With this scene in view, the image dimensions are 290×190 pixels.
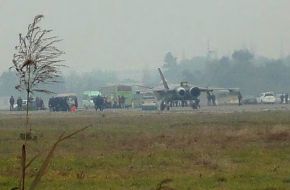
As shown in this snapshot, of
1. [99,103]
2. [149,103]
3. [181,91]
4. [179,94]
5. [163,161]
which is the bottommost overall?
[163,161]

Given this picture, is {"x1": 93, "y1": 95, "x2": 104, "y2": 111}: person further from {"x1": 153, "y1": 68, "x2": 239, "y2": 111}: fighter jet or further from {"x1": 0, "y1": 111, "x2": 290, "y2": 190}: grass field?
{"x1": 0, "y1": 111, "x2": 290, "y2": 190}: grass field

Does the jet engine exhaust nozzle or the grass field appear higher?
the jet engine exhaust nozzle

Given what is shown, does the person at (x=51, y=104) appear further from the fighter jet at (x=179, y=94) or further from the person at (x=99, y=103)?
the fighter jet at (x=179, y=94)

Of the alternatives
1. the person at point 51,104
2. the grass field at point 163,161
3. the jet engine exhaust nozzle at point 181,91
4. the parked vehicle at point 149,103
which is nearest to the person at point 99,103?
the person at point 51,104

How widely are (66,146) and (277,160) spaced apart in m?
8.71

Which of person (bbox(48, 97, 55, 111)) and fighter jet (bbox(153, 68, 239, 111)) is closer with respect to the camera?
fighter jet (bbox(153, 68, 239, 111))

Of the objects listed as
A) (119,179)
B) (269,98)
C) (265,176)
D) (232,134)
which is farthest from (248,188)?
(269,98)

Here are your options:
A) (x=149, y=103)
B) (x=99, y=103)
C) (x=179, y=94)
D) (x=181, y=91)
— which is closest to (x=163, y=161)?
(x=181, y=91)

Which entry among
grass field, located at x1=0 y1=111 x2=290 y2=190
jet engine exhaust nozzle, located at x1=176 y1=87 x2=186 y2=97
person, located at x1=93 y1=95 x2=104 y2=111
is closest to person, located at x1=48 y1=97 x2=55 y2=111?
person, located at x1=93 y1=95 x2=104 y2=111

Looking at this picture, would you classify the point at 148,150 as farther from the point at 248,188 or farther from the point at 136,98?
the point at 136,98

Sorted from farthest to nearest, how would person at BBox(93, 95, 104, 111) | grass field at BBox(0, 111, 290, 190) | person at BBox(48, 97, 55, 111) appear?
person at BBox(48, 97, 55, 111) < person at BBox(93, 95, 104, 111) < grass field at BBox(0, 111, 290, 190)

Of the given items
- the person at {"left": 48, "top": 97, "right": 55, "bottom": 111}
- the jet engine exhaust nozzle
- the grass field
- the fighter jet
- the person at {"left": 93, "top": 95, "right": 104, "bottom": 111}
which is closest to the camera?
the grass field

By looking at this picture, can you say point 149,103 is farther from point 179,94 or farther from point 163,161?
point 163,161

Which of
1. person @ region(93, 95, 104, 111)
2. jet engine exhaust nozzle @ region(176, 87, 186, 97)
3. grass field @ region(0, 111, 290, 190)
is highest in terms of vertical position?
jet engine exhaust nozzle @ region(176, 87, 186, 97)
